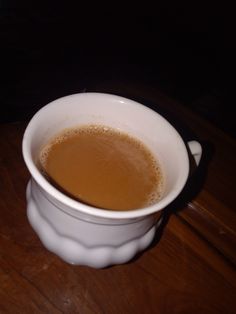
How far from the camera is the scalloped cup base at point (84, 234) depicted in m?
0.57

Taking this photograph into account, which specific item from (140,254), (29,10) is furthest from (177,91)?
(140,254)

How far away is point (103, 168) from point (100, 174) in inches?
0.8

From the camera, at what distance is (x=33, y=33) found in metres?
2.10

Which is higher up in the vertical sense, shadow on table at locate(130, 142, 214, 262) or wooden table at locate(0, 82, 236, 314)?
shadow on table at locate(130, 142, 214, 262)

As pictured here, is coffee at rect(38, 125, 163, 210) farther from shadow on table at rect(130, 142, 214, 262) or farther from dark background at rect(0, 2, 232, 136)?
dark background at rect(0, 2, 232, 136)

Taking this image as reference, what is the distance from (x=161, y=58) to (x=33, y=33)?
80cm

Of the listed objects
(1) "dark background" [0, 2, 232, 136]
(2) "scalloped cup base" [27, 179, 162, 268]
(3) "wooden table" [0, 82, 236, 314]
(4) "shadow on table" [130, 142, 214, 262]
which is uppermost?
(2) "scalloped cup base" [27, 179, 162, 268]

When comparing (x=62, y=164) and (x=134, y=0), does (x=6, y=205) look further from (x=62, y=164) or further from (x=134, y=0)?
(x=134, y=0)

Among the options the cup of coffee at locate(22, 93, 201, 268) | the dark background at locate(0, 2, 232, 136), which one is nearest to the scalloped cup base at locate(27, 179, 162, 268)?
the cup of coffee at locate(22, 93, 201, 268)

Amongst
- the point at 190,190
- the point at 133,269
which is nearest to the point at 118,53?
the point at 190,190

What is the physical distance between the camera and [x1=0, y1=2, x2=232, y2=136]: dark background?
1.89 meters

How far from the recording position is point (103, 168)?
746mm

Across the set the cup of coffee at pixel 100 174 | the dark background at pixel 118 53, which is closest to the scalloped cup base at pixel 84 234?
the cup of coffee at pixel 100 174

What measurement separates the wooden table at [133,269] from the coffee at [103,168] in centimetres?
11
